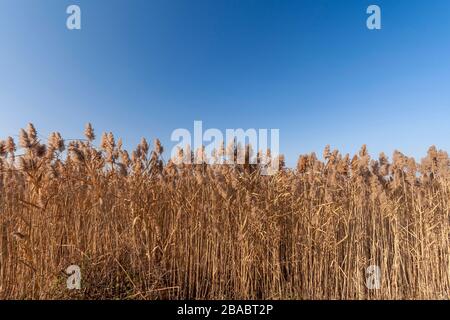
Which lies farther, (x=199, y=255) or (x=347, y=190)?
(x=347, y=190)

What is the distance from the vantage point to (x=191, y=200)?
10.2 feet

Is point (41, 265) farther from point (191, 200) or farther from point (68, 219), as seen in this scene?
point (191, 200)

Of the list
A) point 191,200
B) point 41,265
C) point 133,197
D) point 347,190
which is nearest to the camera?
point 41,265

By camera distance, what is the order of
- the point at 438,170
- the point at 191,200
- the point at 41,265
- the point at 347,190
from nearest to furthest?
1. the point at 41,265
2. the point at 191,200
3. the point at 347,190
4. the point at 438,170

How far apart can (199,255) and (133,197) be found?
101cm

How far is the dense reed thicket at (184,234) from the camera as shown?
270 cm

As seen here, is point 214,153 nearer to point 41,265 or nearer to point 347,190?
point 347,190

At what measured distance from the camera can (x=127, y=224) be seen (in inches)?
123

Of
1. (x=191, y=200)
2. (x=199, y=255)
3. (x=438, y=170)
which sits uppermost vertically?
(x=438, y=170)

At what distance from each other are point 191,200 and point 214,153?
0.61 meters

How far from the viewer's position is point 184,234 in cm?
320

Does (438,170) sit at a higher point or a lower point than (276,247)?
higher

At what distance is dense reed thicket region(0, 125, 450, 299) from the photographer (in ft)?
8.86

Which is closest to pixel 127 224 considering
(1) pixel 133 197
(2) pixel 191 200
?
(1) pixel 133 197
